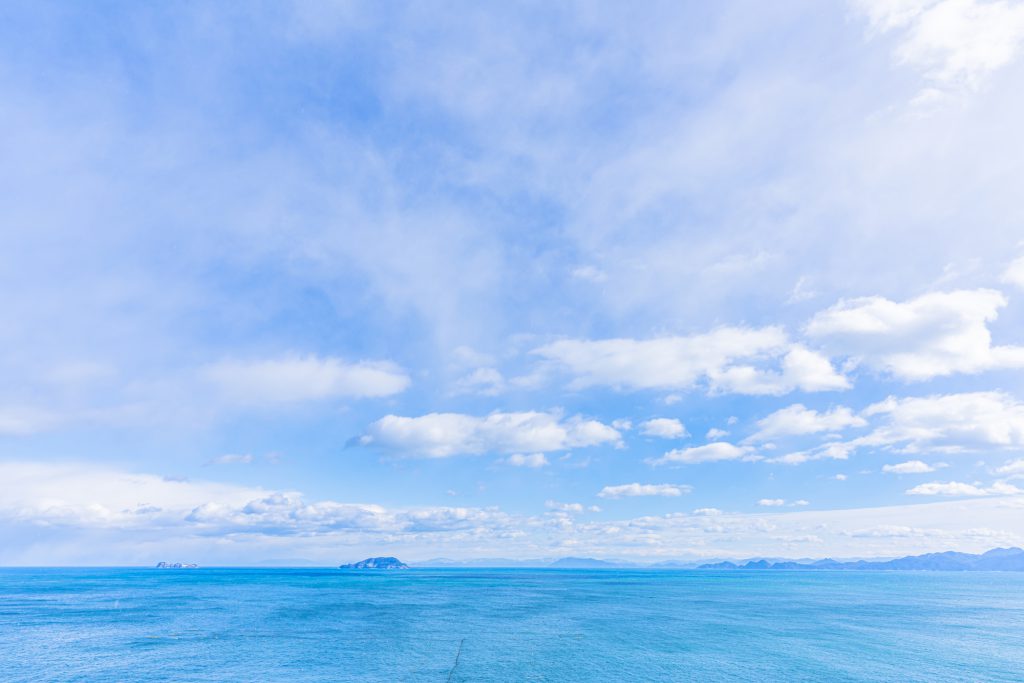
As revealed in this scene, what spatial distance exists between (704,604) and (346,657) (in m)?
102

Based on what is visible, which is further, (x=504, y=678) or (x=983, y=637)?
(x=983, y=637)

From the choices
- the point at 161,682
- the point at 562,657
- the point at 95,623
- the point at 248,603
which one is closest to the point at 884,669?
the point at 562,657

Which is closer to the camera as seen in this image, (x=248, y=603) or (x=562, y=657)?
(x=562, y=657)

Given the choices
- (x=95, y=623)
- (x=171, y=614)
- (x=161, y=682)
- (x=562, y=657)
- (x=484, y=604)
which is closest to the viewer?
(x=161, y=682)

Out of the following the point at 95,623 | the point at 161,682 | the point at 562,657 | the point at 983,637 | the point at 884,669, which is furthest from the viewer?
the point at 95,623

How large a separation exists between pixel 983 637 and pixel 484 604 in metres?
A: 94.7

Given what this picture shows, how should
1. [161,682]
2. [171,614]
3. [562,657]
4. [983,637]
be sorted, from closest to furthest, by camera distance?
[161,682], [562,657], [983,637], [171,614]

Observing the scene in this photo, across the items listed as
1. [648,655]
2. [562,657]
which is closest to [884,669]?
[648,655]

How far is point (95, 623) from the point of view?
329ft

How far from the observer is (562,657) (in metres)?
66.9

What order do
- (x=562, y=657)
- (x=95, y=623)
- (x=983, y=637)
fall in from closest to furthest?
(x=562, y=657) → (x=983, y=637) → (x=95, y=623)

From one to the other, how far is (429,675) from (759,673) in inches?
1371

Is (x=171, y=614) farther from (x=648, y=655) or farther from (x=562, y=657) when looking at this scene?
(x=648, y=655)

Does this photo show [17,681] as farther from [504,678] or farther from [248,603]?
[248,603]
